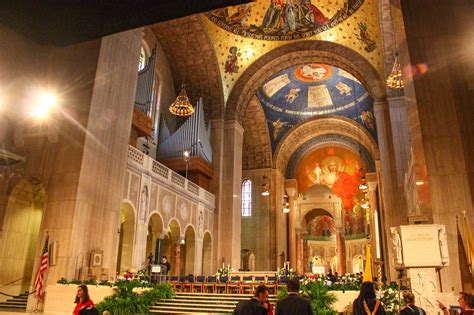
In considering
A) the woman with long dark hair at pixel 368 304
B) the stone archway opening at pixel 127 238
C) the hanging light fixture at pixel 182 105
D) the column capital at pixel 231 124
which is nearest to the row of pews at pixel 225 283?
the stone archway opening at pixel 127 238

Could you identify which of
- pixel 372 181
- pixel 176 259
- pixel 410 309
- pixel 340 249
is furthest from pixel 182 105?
pixel 340 249

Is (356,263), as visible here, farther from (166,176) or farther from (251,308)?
(251,308)

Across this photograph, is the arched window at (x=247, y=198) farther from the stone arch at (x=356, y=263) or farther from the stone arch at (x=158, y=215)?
the stone arch at (x=158, y=215)

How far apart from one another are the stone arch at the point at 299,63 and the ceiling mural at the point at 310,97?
426cm

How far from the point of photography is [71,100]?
10.1 meters

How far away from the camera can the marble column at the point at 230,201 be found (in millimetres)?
19141

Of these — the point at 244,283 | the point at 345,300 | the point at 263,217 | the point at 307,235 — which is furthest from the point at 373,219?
the point at 345,300

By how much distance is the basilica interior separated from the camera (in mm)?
7449

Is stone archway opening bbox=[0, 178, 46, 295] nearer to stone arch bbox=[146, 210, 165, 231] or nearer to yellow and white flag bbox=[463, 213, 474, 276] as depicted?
stone arch bbox=[146, 210, 165, 231]

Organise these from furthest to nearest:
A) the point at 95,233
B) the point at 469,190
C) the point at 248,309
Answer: the point at 95,233 → the point at 469,190 → the point at 248,309

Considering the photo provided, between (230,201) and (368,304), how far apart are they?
1614 centimetres

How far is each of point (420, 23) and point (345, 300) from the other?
20.7 feet

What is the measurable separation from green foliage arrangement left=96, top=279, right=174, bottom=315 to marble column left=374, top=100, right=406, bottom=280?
8807mm

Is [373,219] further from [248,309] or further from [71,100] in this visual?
[248,309]
